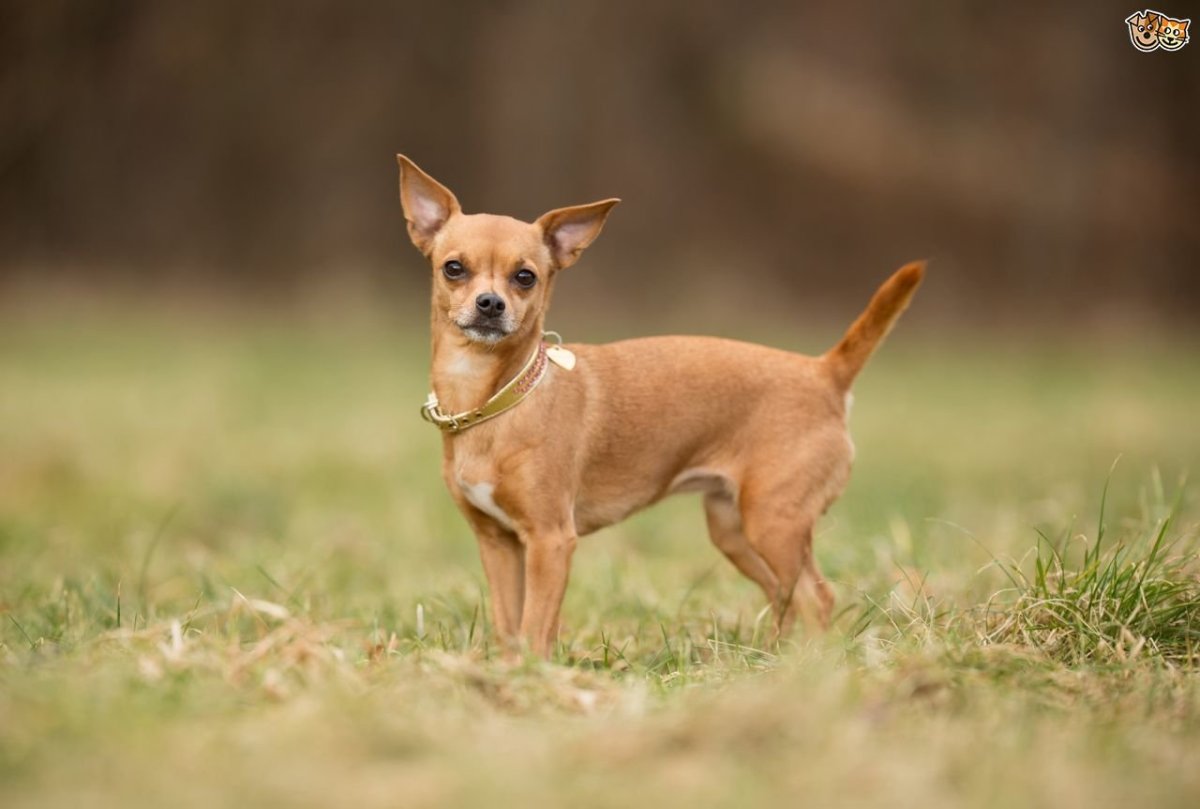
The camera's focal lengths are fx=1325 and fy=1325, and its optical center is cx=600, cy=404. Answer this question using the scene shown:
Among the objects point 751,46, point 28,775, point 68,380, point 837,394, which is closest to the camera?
point 28,775

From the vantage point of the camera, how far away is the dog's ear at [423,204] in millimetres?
4309

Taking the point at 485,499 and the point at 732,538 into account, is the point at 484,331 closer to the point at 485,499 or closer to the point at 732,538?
the point at 485,499

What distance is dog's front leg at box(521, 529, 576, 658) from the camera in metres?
3.92

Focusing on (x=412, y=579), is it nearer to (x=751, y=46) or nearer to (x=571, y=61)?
(x=571, y=61)

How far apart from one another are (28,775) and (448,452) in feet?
5.93

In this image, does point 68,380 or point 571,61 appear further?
point 571,61

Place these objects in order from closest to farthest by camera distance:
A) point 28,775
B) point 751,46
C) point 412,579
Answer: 1. point 28,775
2. point 412,579
3. point 751,46

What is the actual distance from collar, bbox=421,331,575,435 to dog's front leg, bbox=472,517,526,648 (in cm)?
34

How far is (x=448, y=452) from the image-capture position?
4125mm

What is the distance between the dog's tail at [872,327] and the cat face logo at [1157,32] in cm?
151

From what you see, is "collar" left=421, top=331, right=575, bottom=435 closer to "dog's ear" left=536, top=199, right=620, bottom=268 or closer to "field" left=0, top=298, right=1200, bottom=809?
"dog's ear" left=536, top=199, right=620, bottom=268

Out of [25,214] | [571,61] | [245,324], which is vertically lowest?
[245,324]

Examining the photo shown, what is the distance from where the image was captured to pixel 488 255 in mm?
4109

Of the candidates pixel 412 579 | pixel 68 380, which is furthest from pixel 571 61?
pixel 412 579
